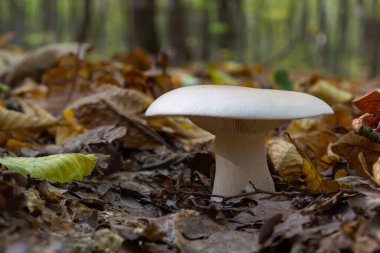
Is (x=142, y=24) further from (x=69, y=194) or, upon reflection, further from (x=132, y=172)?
(x=69, y=194)

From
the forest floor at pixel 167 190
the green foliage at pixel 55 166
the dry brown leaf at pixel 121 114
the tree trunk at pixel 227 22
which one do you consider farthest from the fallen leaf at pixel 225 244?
the tree trunk at pixel 227 22

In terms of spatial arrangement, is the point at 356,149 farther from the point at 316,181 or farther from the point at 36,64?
the point at 36,64

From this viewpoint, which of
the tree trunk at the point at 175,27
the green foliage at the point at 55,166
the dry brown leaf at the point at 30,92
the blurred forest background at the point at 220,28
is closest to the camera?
the green foliage at the point at 55,166

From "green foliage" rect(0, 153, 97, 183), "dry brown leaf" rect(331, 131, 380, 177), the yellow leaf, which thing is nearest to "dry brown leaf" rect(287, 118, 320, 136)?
"dry brown leaf" rect(331, 131, 380, 177)

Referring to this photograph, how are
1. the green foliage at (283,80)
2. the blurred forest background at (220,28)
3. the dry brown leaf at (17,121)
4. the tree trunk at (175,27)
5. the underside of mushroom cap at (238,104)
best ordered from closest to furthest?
the underside of mushroom cap at (238,104)
the dry brown leaf at (17,121)
the green foliage at (283,80)
the blurred forest background at (220,28)
the tree trunk at (175,27)

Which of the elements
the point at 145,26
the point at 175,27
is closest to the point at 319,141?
the point at 145,26

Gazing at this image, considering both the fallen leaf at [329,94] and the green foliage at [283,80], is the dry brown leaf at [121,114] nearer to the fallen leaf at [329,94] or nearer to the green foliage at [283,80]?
the green foliage at [283,80]
